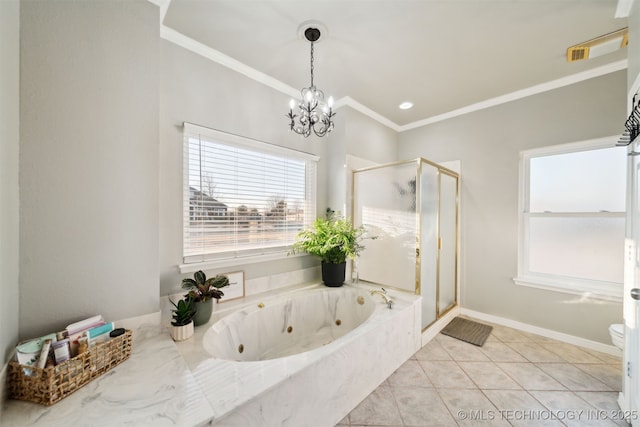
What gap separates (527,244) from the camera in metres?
2.65

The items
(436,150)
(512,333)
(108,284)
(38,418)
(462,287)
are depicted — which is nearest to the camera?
(38,418)

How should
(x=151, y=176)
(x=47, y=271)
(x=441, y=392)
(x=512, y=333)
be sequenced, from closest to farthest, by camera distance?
(x=47, y=271) < (x=151, y=176) < (x=441, y=392) < (x=512, y=333)

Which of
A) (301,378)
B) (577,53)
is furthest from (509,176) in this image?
(301,378)

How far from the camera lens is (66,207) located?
1211 mm

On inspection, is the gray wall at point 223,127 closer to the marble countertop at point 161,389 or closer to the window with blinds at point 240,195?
the window with blinds at point 240,195

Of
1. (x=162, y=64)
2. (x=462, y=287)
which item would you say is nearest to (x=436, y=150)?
(x=462, y=287)

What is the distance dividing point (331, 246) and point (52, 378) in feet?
6.22

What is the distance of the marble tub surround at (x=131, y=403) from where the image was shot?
34.5 inches

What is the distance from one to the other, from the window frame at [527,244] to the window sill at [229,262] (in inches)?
101

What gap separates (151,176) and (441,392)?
2462 mm

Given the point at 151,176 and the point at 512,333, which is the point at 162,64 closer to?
the point at 151,176

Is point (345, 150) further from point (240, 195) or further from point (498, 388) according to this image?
point (498, 388)

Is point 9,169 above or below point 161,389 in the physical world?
above

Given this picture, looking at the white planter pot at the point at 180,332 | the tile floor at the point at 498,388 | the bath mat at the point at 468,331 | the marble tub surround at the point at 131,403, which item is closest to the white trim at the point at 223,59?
the white planter pot at the point at 180,332
